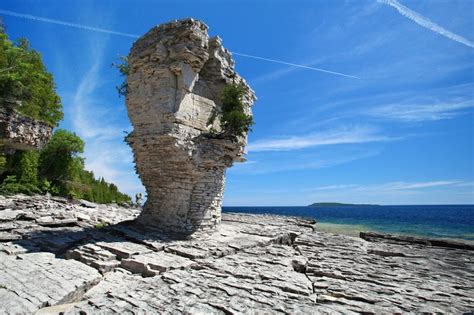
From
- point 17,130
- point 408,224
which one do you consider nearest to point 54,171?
point 17,130

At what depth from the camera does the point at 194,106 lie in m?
12.2

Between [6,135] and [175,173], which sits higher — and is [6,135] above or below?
above

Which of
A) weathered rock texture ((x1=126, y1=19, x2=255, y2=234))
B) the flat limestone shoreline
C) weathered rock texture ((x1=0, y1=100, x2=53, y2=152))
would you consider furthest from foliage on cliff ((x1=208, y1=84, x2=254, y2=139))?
weathered rock texture ((x1=0, y1=100, x2=53, y2=152))

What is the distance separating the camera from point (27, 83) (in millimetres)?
21703

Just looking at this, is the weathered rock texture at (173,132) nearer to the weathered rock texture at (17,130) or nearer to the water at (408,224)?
the weathered rock texture at (17,130)

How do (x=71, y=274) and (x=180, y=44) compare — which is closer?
(x=71, y=274)

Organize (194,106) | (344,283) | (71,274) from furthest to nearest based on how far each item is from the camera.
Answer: (194,106) → (344,283) → (71,274)

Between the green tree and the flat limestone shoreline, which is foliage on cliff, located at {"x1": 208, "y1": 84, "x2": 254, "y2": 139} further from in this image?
the green tree

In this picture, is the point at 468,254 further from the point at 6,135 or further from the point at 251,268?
the point at 6,135

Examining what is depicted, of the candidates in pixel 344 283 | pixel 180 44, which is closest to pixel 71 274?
pixel 344 283

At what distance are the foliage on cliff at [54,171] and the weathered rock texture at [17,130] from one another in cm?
326

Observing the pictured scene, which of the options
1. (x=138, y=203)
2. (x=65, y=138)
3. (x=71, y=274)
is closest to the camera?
(x=71, y=274)

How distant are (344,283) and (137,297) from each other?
5.33m

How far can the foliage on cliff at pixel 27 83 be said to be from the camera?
1786cm
